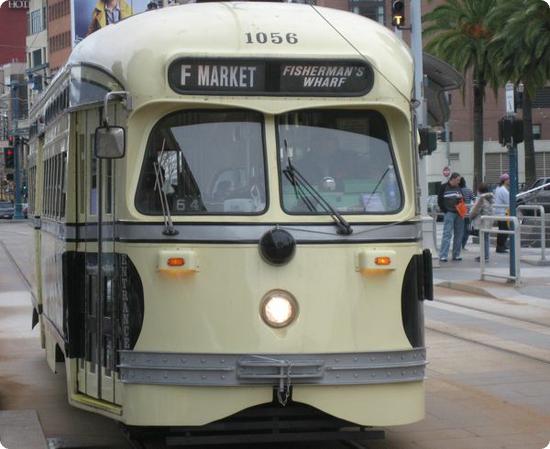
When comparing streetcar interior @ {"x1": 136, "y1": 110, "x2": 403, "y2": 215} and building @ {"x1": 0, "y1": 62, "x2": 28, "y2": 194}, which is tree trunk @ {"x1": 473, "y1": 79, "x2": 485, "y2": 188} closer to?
building @ {"x1": 0, "y1": 62, "x2": 28, "y2": 194}

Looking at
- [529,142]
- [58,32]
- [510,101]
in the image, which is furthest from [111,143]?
[58,32]

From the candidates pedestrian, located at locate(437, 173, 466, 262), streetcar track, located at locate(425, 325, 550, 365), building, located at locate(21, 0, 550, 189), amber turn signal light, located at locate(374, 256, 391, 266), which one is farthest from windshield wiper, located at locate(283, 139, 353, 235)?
building, located at locate(21, 0, 550, 189)

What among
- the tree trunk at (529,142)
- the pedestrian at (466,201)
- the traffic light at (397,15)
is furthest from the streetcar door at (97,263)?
the tree trunk at (529,142)

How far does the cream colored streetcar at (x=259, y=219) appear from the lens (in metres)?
6.81

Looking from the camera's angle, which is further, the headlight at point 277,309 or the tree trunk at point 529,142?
the tree trunk at point 529,142

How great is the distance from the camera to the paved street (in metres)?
→ 8.54

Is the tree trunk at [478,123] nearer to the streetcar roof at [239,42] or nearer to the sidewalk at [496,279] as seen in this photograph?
the sidewalk at [496,279]

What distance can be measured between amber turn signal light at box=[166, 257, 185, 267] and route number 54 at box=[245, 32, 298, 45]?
Result: 138 cm

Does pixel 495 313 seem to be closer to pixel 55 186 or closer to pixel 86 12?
pixel 55 186

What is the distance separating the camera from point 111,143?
22.8 feet

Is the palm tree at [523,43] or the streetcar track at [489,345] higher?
the palm tree at [523,43]

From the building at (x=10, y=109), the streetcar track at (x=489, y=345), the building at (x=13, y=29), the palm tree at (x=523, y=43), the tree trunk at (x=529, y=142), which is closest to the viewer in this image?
the streetcar track at (x=489, y=345)

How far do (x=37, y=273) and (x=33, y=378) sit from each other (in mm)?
1068

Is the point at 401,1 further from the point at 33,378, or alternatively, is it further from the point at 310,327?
the point at 310,327
